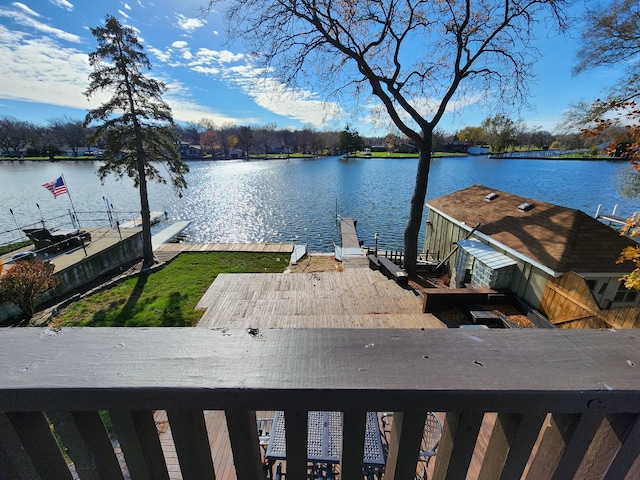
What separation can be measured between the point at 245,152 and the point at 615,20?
3840 inches

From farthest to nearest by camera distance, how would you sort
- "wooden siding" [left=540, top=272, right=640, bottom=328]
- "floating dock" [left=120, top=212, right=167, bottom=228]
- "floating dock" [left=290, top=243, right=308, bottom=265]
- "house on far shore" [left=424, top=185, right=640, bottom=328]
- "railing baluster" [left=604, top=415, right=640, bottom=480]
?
"floating dock" [left=120, top=212, right=167, bottom=228], "floating dock" [left=290, top=243, right=308, bottom=265], "house on far shore" [left=424, top=185, right=640, bottom=328], "wooden siding" [left=540, top=272, right=640, bottom=328], "railing baluster" [left=604, top=415, right=640, bottom=480]

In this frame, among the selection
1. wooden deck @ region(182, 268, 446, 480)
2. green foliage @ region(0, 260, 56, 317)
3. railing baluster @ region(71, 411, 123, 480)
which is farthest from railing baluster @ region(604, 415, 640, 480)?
green foliage @ region(0, 260, 56, 317)

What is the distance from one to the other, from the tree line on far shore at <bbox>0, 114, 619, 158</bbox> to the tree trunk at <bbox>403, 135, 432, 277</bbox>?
200 feet

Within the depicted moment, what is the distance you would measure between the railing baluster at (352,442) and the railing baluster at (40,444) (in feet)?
2.81

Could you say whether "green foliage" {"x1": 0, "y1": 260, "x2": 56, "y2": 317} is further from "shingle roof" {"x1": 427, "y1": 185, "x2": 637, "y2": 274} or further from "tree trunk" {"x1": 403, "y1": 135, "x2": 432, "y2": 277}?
"shingle roof" {"x1": 427, "y1": 185, "x2": 637, "y2": 274}

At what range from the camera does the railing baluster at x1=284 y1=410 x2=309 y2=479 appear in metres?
0.79

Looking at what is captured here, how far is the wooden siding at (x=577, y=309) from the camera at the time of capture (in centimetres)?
613

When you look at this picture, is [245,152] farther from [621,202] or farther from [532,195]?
[621,202]

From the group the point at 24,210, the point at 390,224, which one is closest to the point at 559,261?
the point at 390,224

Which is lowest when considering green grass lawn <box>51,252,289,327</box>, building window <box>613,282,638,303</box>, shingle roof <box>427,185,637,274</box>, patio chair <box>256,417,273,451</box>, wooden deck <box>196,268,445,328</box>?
green grass lawn <box>51,252,289,327</box>

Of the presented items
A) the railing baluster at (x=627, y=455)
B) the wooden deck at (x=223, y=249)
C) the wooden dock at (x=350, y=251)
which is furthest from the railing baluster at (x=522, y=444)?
the wooden deck at (x=223, y=249)

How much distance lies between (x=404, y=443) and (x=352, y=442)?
0.16 meters

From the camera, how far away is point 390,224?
86.6 ft

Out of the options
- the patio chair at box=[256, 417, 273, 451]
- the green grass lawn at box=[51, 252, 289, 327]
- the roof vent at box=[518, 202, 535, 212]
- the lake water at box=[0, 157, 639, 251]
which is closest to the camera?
the patio chair at box=[256, 417, 273, 451]
